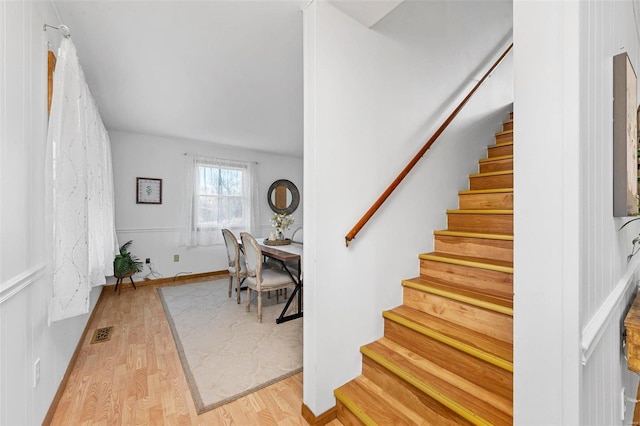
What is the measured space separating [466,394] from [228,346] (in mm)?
1848

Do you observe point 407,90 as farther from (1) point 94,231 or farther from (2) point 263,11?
(1) point 94,231

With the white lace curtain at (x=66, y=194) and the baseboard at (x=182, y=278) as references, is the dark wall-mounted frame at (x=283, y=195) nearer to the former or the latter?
the baseboard at (x=182, y=278)

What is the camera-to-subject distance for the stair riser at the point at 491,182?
2.23 metres

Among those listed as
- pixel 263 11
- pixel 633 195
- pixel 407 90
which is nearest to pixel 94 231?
pixel 263 11

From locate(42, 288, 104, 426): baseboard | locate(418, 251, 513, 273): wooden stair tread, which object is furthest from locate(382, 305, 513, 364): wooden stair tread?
locate(42, 288, 104, 426): baseboard

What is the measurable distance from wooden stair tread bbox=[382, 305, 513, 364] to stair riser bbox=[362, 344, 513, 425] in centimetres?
15

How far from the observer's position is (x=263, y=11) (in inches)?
65.8

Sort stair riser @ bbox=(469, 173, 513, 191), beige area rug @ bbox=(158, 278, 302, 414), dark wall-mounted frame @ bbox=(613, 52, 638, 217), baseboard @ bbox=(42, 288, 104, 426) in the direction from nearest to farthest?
dark wall-mounted frame @ bbox=(613, 52, 638, 217)
baseboard @ bbox=(42, 288, 104, 426)
beige area rug @ bbox=(158, 278, 302, 414)
stair riser @ bbox=(469, 173, 513, 191)

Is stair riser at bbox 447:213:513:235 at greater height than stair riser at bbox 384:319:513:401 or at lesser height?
greater

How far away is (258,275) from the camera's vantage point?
277 cm

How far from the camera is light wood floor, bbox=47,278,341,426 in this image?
4.98ft

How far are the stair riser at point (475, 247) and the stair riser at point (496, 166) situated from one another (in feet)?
3.18

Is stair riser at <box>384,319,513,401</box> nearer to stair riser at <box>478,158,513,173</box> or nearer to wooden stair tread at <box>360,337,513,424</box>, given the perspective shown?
wooden stair tread at <box>360,337,513,424</box>

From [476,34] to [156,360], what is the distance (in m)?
4.10
